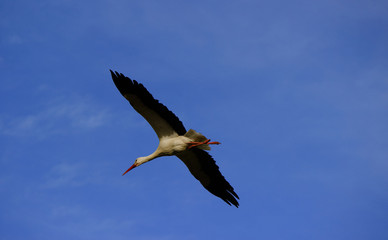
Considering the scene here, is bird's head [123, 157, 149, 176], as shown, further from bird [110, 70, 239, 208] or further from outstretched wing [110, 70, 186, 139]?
outstretched wing [110, 70, 186, 139]

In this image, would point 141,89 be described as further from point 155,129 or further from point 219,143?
point 219,143

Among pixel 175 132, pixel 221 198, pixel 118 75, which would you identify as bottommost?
pixel 221 198

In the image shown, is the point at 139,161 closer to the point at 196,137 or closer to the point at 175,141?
the point at 175,141

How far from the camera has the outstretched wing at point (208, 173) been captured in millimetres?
10984

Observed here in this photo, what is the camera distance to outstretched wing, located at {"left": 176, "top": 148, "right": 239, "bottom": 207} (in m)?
11.0

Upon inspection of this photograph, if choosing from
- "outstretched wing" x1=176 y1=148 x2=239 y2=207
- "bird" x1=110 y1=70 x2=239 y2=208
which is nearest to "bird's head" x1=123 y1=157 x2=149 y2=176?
"bird" x1=110 y1=70 x2=239 y2=208

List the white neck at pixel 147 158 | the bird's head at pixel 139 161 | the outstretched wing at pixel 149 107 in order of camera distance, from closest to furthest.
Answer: the outstretched wing at pixel 149 107 → the white neck at pixel 147 158 → the bird's head at pixel 139 161

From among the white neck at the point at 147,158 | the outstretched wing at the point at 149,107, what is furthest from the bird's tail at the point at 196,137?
the white neck at the point at 147,158

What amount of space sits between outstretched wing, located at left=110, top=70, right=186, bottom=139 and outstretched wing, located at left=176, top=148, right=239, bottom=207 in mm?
740

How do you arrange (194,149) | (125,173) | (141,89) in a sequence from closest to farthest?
(141,89) < (194,149) < (125,173)

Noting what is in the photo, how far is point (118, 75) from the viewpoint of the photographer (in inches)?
398

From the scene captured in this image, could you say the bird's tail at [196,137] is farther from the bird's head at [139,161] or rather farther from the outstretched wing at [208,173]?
the bird's head at [139,161]

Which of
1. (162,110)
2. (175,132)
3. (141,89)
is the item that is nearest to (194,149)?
(175,132)

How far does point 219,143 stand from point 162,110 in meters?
1.47
